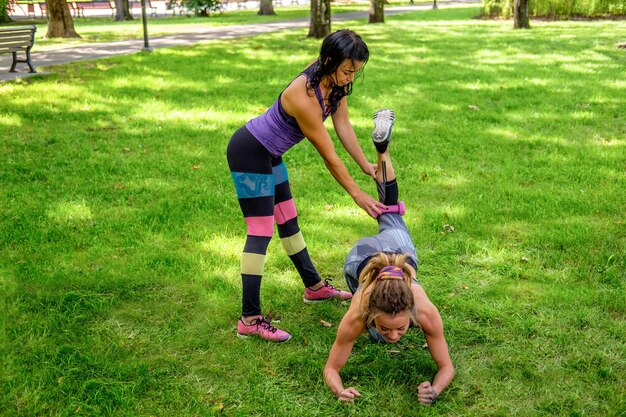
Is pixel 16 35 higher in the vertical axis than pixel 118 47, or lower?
higher

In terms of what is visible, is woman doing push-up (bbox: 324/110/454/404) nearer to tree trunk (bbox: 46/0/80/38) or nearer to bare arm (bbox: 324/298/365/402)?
bare arm (bbox: 324/298/365/402)

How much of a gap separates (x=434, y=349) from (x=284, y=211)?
1.36 metres

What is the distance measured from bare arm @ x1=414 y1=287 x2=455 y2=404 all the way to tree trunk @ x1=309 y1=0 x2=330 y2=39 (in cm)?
1504

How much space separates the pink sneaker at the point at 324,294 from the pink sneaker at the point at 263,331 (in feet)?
1.64

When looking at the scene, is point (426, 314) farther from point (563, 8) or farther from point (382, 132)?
point (563, 8)

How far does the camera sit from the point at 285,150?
12.8ft

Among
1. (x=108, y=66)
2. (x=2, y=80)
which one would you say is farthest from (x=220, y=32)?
(x=2, y=80)

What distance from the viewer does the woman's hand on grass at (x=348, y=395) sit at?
136 inches

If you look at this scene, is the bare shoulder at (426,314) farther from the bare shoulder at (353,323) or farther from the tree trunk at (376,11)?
the tree trunk at (376,11)

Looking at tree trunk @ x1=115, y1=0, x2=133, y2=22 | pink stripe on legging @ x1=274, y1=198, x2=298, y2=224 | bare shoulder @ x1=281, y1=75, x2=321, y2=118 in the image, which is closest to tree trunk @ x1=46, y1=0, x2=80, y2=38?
tree trunk @ x1=115, y1=0, x2=133, y2=22

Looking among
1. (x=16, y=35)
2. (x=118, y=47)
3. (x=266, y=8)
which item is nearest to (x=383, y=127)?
(x=16, y=35)

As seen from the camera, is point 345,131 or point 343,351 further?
point 345,131

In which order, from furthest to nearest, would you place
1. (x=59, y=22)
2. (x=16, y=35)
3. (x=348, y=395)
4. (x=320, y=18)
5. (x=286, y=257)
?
(x=59, y=22)
(x=320, y=18)
(x=16, y=35)
(x=286, y=257)
(x=348, y=395)

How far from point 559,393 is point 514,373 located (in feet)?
0.88
